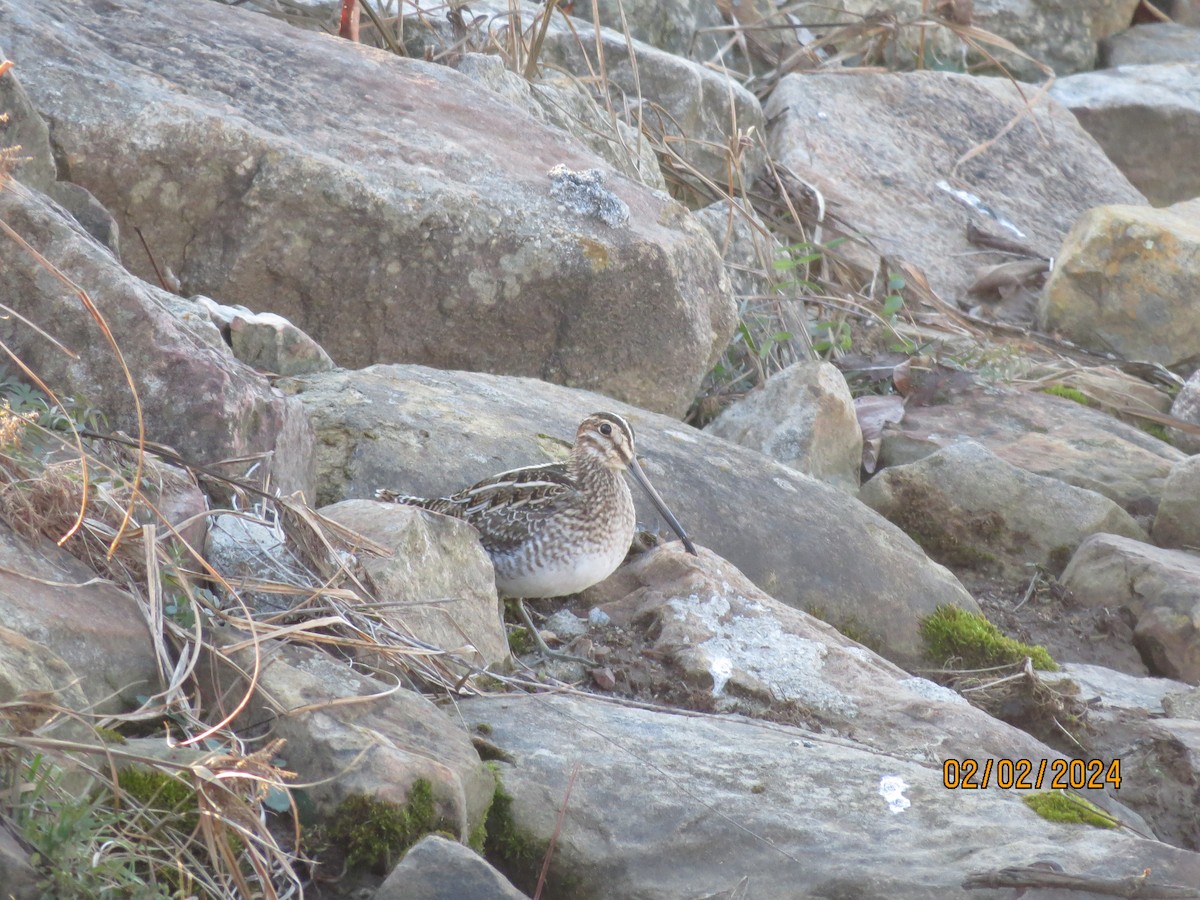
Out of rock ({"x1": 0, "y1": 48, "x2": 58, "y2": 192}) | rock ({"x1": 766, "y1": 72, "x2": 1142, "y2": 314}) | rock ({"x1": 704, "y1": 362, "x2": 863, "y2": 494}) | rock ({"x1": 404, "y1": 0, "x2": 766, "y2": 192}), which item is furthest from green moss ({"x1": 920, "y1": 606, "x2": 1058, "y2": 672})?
rock ({"x1": 766, "y1": 72, "x2": 1142, "y2": 314})

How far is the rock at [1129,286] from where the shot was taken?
996 centimetres

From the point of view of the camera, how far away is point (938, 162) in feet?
39.5

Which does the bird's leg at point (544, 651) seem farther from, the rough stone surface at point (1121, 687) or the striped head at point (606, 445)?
the rough stone surface at point (1121, 687)

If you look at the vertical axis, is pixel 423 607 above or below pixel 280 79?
below

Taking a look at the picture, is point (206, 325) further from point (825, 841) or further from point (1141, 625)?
point (1141, 625)

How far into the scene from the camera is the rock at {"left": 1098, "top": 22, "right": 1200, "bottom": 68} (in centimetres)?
1491

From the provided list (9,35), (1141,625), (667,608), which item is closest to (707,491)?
(667,608)

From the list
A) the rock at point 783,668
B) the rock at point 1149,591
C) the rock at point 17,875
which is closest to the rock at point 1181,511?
the rock at point 1149,591

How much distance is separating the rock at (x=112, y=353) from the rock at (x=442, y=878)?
173 cm

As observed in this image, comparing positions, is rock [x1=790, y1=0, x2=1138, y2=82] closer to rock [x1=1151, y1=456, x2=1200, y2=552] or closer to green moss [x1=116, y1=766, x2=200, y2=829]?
rock [x1=1151, y1=456, x2=1200, y2=552]

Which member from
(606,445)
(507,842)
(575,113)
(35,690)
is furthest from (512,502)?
(575,113)

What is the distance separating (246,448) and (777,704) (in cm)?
185

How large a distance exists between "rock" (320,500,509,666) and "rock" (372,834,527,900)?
1.10 m

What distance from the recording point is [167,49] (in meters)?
6.77
